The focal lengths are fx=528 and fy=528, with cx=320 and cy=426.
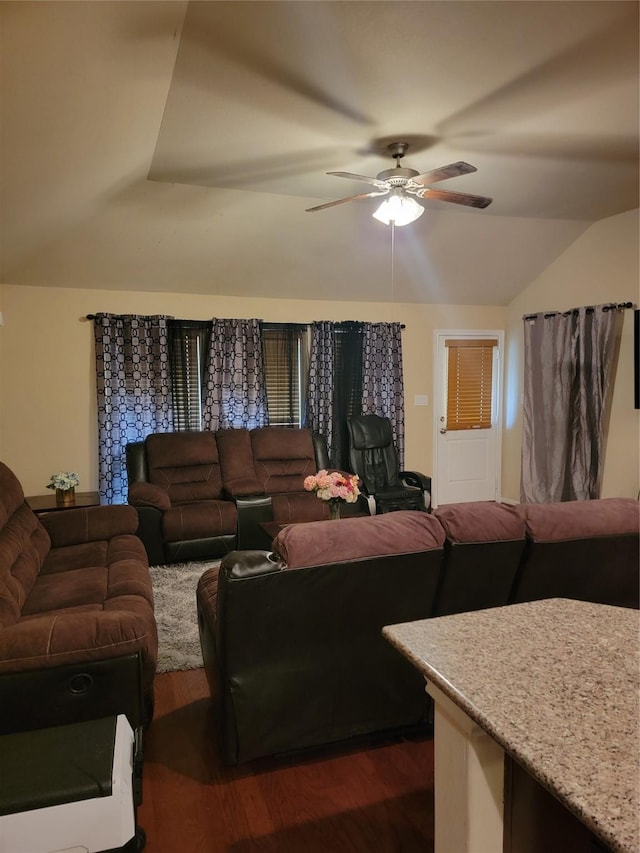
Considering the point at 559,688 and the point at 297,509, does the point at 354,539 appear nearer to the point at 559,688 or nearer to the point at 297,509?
the point at 559,688

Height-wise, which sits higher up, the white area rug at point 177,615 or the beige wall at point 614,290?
the beige wall at point 614,290

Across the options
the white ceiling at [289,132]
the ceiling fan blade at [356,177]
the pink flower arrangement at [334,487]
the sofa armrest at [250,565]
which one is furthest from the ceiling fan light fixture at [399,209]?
the sofa armrest at [250,565]

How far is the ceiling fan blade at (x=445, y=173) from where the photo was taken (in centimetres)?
255

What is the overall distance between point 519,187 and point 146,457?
12.4 ft

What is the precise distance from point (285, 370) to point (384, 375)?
111 cm

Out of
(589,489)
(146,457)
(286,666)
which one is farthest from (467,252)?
(286,666)

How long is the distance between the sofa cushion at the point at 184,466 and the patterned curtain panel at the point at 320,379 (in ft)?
3.86

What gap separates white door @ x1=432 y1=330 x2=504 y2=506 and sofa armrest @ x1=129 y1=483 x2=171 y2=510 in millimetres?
3304

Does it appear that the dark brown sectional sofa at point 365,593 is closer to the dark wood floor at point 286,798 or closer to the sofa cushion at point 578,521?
the sofa cushion at point 578,521

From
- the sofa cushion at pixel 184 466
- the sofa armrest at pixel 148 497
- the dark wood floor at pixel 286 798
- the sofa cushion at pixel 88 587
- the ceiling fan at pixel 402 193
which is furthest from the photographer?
the sofa cushion at pixel 184 466

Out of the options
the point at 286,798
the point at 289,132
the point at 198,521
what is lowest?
the point at 286,798

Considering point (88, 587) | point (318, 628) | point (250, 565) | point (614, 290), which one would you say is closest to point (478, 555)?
point (318, 628)

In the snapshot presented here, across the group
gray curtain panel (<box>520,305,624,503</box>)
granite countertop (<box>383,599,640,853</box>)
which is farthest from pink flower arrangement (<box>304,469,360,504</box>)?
gray curtain panel (<box>520,305,624,503</box>)

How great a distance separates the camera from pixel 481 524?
187cm
